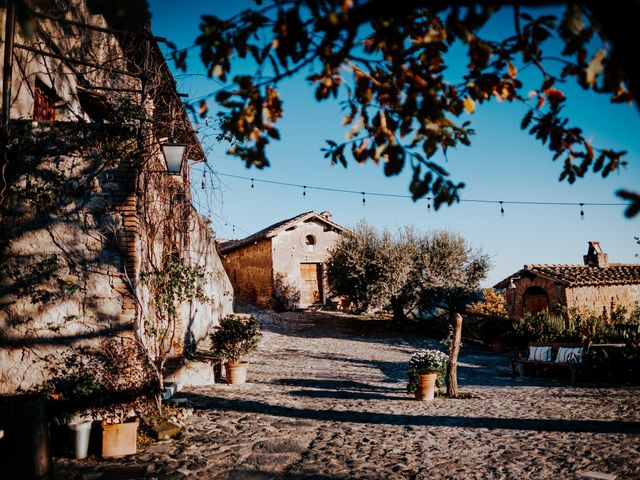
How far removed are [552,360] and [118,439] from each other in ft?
33.2

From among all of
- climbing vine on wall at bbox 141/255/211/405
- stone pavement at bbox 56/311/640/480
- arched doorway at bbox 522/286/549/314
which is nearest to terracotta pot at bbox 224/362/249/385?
stone pavement at bbox 56/311/640/480

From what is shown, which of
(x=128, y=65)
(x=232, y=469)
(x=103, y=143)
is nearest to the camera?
(x=232, y=469)

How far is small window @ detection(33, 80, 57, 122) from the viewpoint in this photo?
6574 mm

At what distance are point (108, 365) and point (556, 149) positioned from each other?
522 cm

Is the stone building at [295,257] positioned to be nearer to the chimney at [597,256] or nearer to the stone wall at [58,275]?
the chimney at [597,256]

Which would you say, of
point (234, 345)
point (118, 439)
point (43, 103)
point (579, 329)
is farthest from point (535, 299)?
point (43, 103)

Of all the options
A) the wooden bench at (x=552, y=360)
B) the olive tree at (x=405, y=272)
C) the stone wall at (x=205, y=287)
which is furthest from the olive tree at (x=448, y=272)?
the stone wall at (x=205, y=287)

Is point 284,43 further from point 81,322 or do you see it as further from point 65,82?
point 65,82

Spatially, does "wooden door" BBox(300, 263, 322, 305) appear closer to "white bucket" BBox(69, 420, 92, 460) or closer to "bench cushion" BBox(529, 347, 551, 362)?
"bench cushion" BBox(529, 347, 551, 362)

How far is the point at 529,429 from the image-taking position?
5.99m

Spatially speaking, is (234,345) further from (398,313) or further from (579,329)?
(398,313)

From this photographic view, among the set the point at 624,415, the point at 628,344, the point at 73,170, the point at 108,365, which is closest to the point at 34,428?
the point at 108,365

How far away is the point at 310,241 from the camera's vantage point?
2369cm

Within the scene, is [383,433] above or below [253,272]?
below
